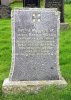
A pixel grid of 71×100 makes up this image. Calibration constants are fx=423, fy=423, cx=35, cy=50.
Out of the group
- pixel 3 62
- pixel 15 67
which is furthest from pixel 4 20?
pixel 15 67

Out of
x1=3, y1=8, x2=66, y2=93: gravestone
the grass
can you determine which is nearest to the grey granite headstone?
x1=3, y1=8, x2=66, y2=93: gravestone

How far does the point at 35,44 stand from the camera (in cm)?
757

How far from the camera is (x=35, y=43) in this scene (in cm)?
757

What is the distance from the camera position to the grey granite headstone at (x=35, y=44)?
7.49 metres

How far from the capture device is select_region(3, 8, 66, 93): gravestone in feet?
24.5

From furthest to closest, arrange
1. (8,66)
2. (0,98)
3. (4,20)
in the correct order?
1. (4,20)
2. (8,66)
3. (0,98)

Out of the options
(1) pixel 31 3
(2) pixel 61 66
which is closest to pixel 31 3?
(1) pixel 31 3

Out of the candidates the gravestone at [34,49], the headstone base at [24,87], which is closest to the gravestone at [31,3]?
the gravestone at [34,49]

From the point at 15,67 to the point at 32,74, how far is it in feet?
1.10

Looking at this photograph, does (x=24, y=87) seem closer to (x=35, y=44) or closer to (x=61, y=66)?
(x=35, y=44)

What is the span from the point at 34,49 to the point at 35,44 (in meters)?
0.09

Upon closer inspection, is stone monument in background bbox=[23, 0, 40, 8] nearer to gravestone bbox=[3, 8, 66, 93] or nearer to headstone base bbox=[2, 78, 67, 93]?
gravestone bbox=[3, 8, 66, 93]

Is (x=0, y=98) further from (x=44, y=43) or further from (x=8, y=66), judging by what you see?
(x=8, y=66)

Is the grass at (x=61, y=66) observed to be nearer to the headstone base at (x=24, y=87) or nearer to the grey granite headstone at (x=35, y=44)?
the headstone base at (x=24, y=87)
